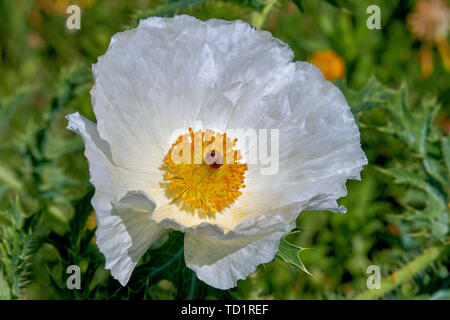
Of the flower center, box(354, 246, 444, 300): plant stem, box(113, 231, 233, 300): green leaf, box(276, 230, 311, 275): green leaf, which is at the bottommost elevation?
box(354, 246, 444, 300): plant stem

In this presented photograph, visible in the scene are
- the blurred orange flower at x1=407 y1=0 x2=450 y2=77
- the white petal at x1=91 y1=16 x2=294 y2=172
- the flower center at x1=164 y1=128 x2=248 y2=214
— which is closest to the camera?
the white petal at x1=91 y1=16 x2=294 y2=172

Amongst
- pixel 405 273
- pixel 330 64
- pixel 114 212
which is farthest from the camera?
pixel 330 64

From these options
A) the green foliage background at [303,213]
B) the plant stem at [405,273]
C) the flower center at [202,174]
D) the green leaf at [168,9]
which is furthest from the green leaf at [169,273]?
the green leaf at [168,9]

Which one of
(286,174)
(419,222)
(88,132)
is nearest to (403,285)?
(419,222)

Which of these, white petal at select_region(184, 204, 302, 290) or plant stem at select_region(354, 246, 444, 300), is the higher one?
white petal at select_region(184, 204, 302, 290)

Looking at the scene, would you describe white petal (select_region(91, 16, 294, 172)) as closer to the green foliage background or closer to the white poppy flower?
the white poppy flower

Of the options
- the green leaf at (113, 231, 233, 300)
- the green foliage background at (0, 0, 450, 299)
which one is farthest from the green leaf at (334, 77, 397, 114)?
the green leaf at (113, 231, 233, 300)

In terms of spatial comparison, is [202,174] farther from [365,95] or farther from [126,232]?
[365,95]

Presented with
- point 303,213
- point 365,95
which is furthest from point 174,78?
point 303,213
